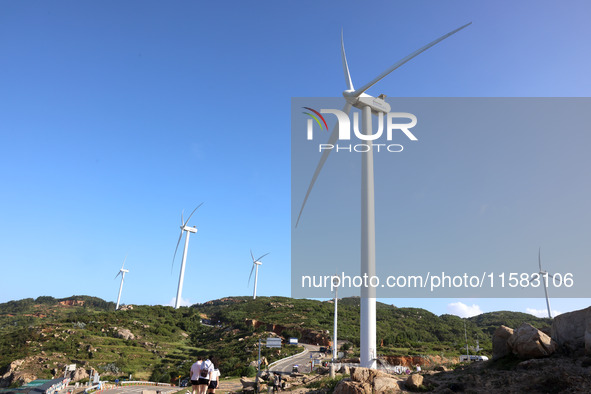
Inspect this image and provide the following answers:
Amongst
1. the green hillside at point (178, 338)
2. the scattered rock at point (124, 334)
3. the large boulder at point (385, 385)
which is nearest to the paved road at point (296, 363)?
the green hillside at point (178, 338)

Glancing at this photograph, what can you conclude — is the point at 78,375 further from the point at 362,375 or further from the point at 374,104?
the point at 374,104

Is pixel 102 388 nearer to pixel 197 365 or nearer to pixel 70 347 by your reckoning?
pixel 197 365

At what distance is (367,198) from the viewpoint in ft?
107

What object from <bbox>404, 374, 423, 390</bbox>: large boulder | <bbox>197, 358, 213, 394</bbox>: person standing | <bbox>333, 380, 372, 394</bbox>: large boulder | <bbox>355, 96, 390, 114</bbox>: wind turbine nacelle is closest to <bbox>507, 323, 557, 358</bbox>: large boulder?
<bbox>404, 374, 423, 390</bbox>: large boulder

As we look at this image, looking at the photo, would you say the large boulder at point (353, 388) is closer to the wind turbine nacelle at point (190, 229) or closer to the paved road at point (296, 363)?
the paved road at point (296, 363)

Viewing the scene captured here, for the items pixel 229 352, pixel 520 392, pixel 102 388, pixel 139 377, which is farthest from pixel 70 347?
pixel 520 392

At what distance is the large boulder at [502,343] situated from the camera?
2170 cm

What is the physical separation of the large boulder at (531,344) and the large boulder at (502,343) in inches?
30.9

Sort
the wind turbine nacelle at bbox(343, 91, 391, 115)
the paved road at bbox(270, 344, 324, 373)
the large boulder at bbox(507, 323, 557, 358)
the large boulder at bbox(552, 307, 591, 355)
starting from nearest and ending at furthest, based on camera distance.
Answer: the large boulder at bbox(552, 307, 591, 355), the large boulder at bbox(507, 323, 557, 358), the wind turbine nacelle at bbox(343, 91, 391, 115), the paved road at bbox(270, 344, 324, 373)

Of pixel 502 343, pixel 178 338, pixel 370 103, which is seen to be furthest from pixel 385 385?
pixel 178 338

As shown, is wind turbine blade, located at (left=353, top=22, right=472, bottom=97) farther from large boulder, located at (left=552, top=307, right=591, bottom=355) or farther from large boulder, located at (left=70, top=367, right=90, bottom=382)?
large boulder, located at (left=70, top=367, right=90, bottom=382)

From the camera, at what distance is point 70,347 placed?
72.8 m

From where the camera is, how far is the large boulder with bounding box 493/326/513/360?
2170 centimetres

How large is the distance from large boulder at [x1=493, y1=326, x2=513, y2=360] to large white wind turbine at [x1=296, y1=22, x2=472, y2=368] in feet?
31.7
